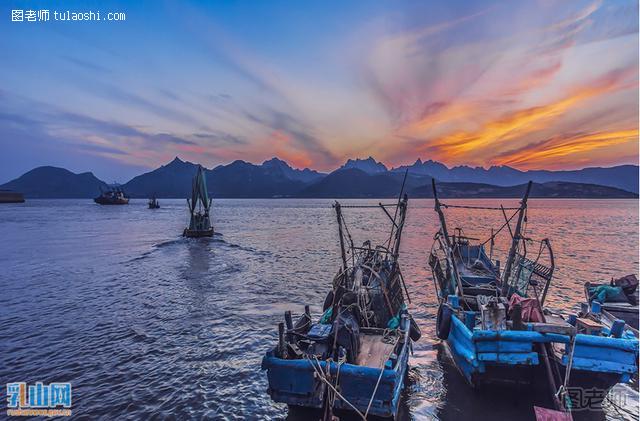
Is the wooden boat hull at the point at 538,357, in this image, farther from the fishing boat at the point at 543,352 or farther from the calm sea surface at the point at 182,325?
the calm sea surface at the point at 182,325

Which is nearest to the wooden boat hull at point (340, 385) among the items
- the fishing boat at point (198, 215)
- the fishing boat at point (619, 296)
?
the fishing boat at point (619, 296)

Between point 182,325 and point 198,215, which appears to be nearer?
point 182,325

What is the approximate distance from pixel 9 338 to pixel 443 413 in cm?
1753

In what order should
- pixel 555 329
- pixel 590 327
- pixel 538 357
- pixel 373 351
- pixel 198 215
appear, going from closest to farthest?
pixel 555 329 < pixel 538 357 < pixel 590 327 < pixel 373 351 < pixel 198 215

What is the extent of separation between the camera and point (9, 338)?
14.2 meters

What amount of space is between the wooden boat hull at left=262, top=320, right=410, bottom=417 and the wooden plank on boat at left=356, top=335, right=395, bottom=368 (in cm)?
88

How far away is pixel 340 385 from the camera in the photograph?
7789 millimetres

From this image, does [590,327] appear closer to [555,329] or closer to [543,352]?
[555,329]

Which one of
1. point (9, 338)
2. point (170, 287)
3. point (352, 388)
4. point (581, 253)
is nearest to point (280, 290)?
point (170, 287)

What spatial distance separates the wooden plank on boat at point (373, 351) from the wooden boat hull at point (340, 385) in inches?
34.5

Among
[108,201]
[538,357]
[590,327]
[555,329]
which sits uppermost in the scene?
[555,329]

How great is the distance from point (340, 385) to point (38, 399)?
31.0 feet

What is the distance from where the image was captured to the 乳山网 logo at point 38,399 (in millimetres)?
9516

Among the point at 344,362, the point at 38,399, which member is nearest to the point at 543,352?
the point at 344,362
